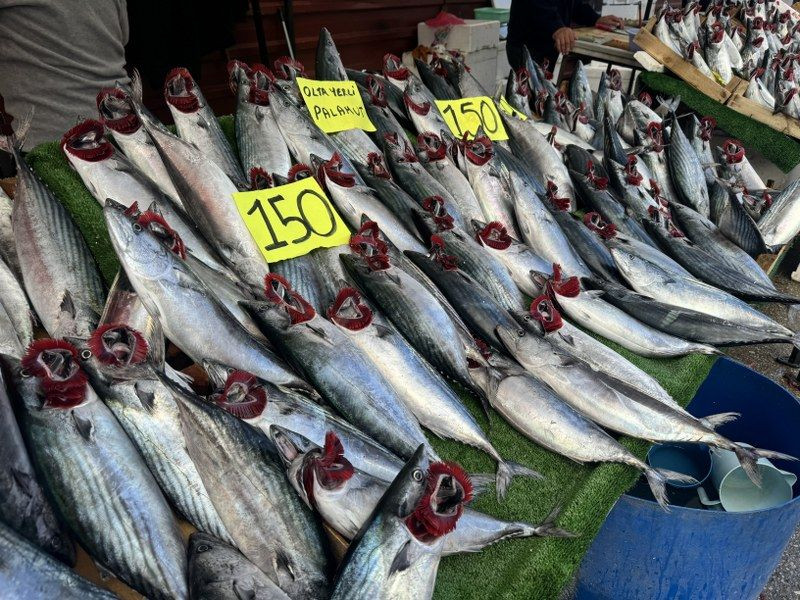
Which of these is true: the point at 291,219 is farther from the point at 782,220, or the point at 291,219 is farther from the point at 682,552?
the point at 782,220

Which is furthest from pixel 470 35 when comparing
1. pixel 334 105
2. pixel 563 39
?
pixel 334 105

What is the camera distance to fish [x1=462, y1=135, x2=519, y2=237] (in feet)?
8.56

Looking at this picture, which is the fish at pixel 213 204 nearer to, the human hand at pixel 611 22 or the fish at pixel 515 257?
the fish at pixel 515 257

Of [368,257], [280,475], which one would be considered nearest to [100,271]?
[368,257]

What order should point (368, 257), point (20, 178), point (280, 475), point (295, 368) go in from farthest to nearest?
point (368, 257) → point (20, 178) → point (295, 368) → point (280, 475)

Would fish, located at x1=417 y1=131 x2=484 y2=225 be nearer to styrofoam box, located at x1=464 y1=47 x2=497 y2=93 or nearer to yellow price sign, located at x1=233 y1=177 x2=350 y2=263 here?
yellow price sign, located at x1=233 y1=177 x2=350 y2=263

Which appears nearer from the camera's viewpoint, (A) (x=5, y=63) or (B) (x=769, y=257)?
(A) (x=5, y=63)

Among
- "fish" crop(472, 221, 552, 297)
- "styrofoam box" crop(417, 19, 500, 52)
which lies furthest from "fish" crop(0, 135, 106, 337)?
"styrofoam box" crop(417, 19, 500, 52)

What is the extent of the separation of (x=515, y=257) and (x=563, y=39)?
391cm

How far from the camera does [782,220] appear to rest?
3.18 meters

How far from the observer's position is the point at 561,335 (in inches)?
76.7

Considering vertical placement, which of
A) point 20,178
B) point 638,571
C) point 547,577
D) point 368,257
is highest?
point 20,178

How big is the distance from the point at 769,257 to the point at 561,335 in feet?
6.62

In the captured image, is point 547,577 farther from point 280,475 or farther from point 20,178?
point 20,178
